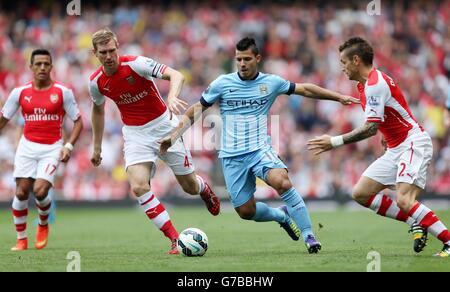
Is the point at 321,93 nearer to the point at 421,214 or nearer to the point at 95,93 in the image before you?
the point at 421,214

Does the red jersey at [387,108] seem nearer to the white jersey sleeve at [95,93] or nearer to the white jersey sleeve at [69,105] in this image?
the white jersey sleeve at [95,93]

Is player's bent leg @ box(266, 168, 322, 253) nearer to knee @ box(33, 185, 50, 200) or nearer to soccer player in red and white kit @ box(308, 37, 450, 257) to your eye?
soccer player in red and white kit @ box(308, 37, 450, 257)

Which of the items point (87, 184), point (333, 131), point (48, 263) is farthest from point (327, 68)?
point (48, 263)

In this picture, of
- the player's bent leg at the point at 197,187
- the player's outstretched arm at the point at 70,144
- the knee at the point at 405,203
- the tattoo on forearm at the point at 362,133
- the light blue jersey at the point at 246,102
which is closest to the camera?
the tattoo on forearm at the point at 362,133

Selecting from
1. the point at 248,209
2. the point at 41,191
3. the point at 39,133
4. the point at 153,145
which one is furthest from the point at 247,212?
the point at 39,133

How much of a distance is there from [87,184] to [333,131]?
20.3 feet

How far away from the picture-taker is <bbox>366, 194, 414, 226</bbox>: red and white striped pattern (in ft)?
34.7

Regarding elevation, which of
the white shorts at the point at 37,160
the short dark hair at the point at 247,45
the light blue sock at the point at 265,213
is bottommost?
the light blue sock at the point at 265,213

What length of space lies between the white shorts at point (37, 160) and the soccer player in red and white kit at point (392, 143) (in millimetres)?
4266

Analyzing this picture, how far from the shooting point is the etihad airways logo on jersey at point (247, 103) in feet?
35.1

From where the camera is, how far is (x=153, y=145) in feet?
37.3

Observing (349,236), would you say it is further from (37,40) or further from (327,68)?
(37,40)

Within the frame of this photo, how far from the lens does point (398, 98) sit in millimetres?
10016

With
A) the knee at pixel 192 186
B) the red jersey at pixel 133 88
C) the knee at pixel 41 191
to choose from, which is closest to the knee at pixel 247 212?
the knee at pixel 192 186
